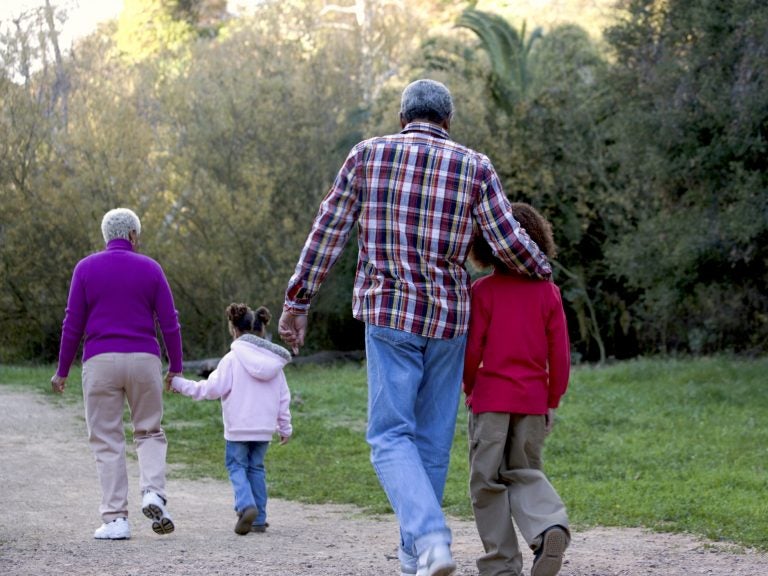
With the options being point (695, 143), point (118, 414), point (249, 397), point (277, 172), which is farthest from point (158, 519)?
point (277, 172)

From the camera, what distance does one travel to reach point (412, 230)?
16.5 feet

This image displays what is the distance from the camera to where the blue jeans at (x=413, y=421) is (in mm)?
4867

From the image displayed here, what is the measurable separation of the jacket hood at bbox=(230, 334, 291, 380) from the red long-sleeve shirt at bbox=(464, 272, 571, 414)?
2.45 metres

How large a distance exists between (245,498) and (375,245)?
2.82m

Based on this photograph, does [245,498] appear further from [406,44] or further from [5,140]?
[406,44]

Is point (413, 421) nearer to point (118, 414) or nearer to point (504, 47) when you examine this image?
point (118, 414)

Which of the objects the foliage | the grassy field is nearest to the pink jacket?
the grassy field

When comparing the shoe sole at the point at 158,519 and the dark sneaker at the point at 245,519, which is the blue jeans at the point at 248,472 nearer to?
the dark sneaker at the point at 245,519

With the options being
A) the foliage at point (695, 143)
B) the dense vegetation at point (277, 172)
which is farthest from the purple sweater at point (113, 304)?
the dense vegetation at point (277, 172)

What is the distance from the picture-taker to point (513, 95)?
1073 inches

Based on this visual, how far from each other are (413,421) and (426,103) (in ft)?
4.44

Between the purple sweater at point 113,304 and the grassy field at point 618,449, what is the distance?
2.52 meters

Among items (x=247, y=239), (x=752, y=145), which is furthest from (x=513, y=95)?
(x=752, y=145)

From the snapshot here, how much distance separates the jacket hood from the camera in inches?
298
